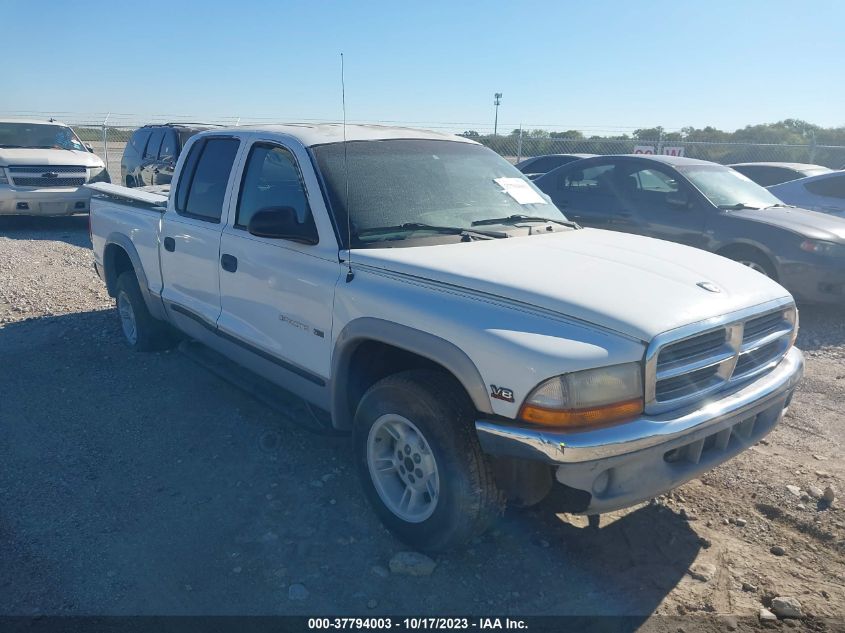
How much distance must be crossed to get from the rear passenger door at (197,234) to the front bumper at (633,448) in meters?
2.52

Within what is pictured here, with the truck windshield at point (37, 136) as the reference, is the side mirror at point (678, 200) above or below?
below

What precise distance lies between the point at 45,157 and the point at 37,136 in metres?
1.33

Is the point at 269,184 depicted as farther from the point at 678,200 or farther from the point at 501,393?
the point at 678,200

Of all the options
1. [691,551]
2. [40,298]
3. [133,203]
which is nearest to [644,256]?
[691,551]

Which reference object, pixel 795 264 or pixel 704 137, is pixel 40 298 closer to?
pixel 795 264

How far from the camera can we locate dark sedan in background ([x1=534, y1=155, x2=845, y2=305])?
7.00m

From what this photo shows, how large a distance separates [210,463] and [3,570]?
122cm

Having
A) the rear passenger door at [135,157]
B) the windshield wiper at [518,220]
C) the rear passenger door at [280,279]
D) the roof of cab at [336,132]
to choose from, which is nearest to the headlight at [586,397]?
the rear passenger door at [280,279]

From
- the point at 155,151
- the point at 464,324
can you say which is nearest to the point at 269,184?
the point at 464,324

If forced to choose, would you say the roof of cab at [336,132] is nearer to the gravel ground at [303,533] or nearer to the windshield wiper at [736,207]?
the gravel ground at [303,533]

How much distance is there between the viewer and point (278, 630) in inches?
110

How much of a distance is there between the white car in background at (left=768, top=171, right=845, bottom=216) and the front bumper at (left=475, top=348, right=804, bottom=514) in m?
7.98

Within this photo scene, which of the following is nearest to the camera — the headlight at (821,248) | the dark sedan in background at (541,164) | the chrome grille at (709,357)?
the chrome grille at (709,357)

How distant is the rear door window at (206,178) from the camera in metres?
4.52
